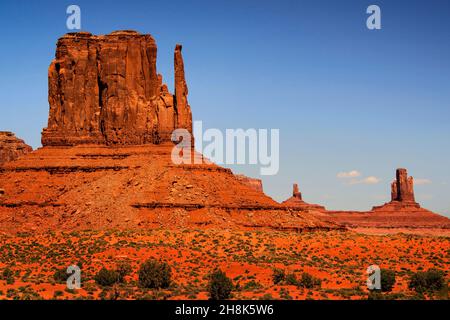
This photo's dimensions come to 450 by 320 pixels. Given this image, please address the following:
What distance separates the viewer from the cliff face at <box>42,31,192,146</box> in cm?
8444

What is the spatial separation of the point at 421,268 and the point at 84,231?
30.0 metres

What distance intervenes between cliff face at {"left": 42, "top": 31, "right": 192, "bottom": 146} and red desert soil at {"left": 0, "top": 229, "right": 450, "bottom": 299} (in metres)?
18.3

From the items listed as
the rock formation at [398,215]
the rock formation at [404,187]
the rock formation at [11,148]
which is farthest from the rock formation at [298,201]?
the rock formation at [11,148]

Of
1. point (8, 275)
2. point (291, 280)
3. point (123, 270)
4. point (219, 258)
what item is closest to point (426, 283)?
point (291, 280)

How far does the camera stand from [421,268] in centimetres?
5725

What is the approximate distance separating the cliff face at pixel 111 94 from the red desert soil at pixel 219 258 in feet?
60.1

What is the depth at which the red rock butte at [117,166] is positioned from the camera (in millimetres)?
74188

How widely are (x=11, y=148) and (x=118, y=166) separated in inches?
1591

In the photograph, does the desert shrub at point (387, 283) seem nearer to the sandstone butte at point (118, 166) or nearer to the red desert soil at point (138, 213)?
the red desert soil at point (138, 213)

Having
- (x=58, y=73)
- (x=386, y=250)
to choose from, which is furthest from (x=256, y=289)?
(x=58, y=73)

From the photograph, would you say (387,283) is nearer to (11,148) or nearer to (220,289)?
(220,289)

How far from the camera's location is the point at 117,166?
80.4 meters
